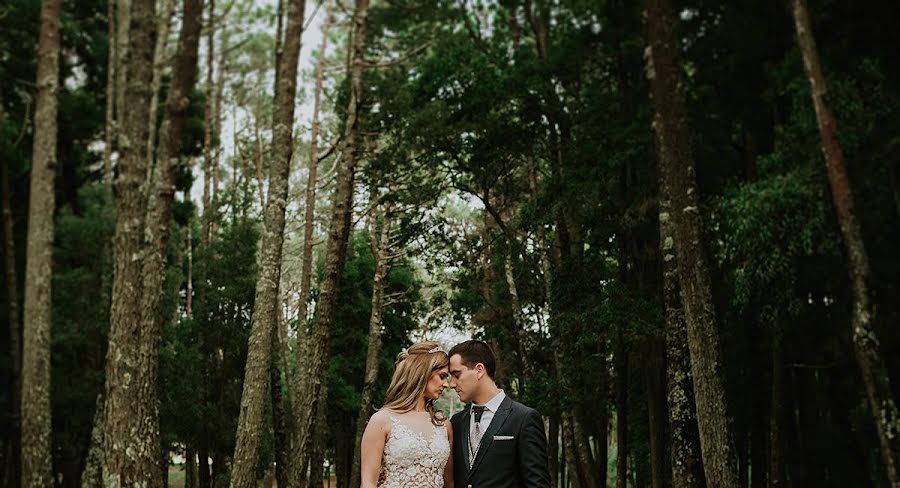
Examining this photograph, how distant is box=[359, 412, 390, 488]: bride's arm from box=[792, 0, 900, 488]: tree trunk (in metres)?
7.93

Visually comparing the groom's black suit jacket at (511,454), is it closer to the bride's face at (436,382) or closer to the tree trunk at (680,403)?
the bride's face at (436,382)

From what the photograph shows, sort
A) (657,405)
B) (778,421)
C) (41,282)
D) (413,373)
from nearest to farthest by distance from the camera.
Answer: (413,373)
(41,282)
(778,421)
(657,405)

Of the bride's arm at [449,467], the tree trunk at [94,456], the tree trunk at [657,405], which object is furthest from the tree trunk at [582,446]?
the bride's arm at [449,467]

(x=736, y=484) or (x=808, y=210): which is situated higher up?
(x=808, y=210)

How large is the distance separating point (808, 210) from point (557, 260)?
9.74 meters

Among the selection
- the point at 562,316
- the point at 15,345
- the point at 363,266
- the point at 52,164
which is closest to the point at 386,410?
the point at 52,164

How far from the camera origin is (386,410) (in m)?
4.72

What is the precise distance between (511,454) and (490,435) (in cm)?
15

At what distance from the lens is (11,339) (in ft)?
62.0

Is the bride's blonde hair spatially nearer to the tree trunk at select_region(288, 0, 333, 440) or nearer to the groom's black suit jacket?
the groom's black suit jacket

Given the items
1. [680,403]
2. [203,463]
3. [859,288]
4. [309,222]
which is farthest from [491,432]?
Answer: [203,463]

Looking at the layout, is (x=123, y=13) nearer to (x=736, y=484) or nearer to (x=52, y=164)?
(x=52, y=164)

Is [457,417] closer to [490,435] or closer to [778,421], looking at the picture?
[490,435]

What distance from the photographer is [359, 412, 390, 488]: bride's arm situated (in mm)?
4637
